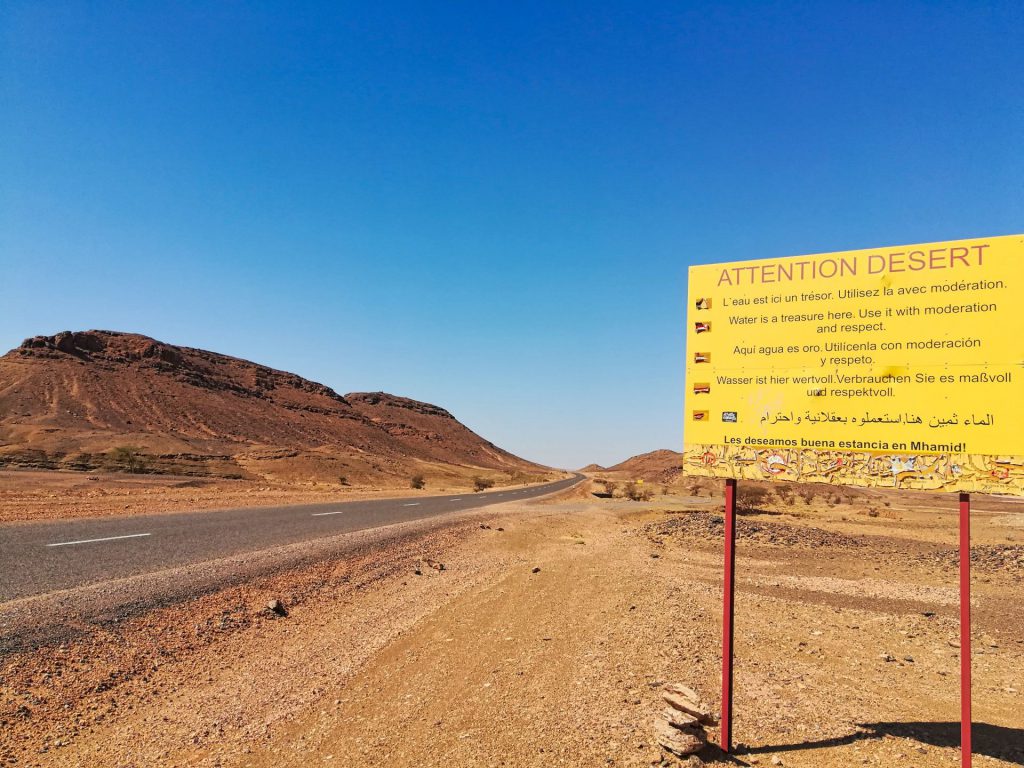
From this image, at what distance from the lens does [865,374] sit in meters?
4.05

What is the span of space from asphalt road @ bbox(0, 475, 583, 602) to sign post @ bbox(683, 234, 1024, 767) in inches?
342

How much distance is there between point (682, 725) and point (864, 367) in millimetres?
2847

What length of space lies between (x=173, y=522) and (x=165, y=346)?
98.6 meters

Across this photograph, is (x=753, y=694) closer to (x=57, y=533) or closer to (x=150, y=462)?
(x=57, y=533)

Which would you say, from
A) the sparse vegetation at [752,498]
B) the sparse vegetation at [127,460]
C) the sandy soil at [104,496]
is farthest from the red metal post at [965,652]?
the sparse vegetation at [127,460]

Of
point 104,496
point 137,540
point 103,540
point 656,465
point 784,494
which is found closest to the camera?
point 103,540

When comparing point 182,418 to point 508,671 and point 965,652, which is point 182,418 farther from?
point 965,652

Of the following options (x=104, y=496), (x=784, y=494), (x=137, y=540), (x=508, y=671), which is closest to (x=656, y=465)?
→ (x=784, y=494)

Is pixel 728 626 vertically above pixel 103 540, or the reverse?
pixel 728 626

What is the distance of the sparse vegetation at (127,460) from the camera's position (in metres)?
37.5

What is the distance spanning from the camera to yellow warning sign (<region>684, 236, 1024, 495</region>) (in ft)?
12.0

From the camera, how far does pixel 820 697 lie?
521cm

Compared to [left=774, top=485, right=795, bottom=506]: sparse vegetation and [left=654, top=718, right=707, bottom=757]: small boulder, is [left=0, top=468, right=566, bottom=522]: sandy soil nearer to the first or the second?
[left=654, top=718, right=707, bottom=757]: small boulder

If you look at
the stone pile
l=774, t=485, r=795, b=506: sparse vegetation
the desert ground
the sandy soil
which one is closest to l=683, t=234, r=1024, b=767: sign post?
the stone pile
